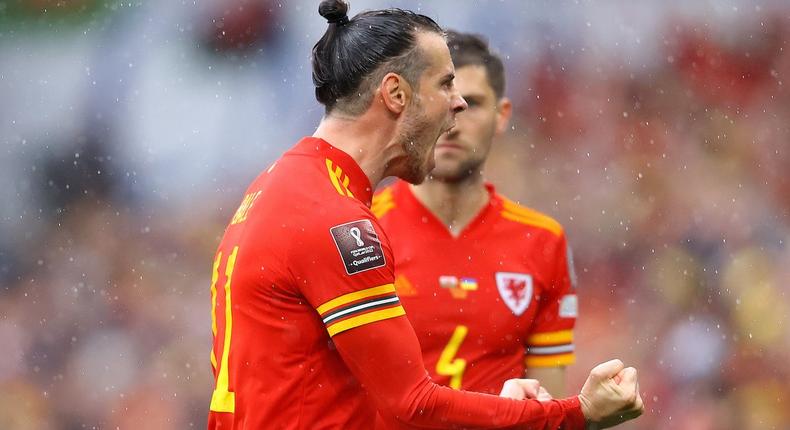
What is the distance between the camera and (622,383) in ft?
9.05

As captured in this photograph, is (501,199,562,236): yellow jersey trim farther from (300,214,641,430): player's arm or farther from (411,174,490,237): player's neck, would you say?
(300,214,641,430): player's arm

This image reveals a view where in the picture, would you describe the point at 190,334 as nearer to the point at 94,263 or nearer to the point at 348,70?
the point at 94,263

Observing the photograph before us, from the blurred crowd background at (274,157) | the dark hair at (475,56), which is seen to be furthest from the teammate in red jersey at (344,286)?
the blurred crowd background at (274,157)

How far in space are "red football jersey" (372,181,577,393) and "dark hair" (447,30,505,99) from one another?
0.51 meters

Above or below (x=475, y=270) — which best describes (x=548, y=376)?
Answer: below

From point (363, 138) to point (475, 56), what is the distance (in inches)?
65.8

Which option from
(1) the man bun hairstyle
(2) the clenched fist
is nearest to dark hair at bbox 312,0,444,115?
(1) the man bun hairstyle

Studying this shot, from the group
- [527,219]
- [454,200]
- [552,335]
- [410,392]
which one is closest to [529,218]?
[527,219]

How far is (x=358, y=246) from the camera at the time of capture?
252cm

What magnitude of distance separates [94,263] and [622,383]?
181 inches

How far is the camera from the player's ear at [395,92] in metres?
2.80

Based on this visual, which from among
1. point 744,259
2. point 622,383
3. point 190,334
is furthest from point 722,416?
point 622,383

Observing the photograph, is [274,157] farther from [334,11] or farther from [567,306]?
[334,11]

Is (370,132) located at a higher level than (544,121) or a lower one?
higher
